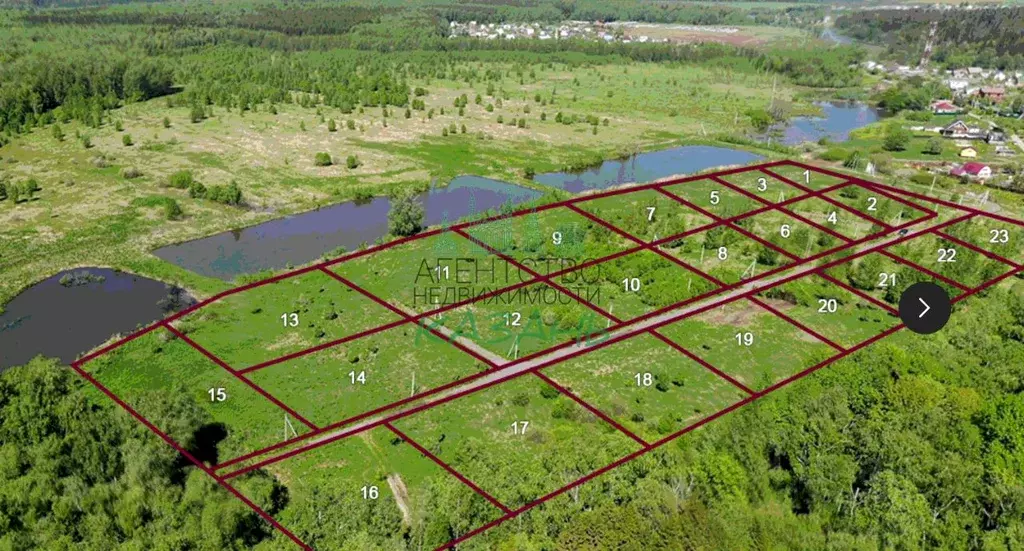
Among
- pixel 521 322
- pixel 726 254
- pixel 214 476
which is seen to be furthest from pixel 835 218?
pixel 214 476

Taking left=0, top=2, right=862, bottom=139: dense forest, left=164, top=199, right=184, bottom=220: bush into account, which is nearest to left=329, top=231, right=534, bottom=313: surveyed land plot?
left=164, top=199, right=184, bottom=220: bush

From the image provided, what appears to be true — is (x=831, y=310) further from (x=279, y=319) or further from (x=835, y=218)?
(x=279, y=319)

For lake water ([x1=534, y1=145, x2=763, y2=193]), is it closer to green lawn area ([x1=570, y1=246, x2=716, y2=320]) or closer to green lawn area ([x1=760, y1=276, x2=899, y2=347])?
green lawn area ([x1=570, y1=246, x2=716, y2=320])

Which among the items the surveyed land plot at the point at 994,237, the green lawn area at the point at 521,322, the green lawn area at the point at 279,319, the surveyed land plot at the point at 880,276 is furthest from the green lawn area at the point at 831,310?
the green lawn area at the point at 279,319

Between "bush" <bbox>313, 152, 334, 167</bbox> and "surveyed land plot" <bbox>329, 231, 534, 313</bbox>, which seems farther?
"bush" <bbox>313, 152, 334, 167</bbox>

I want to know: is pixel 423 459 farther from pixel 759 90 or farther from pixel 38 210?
pixel 759 90

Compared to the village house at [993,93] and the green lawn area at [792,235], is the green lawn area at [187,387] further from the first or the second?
the village house at [993,93]
